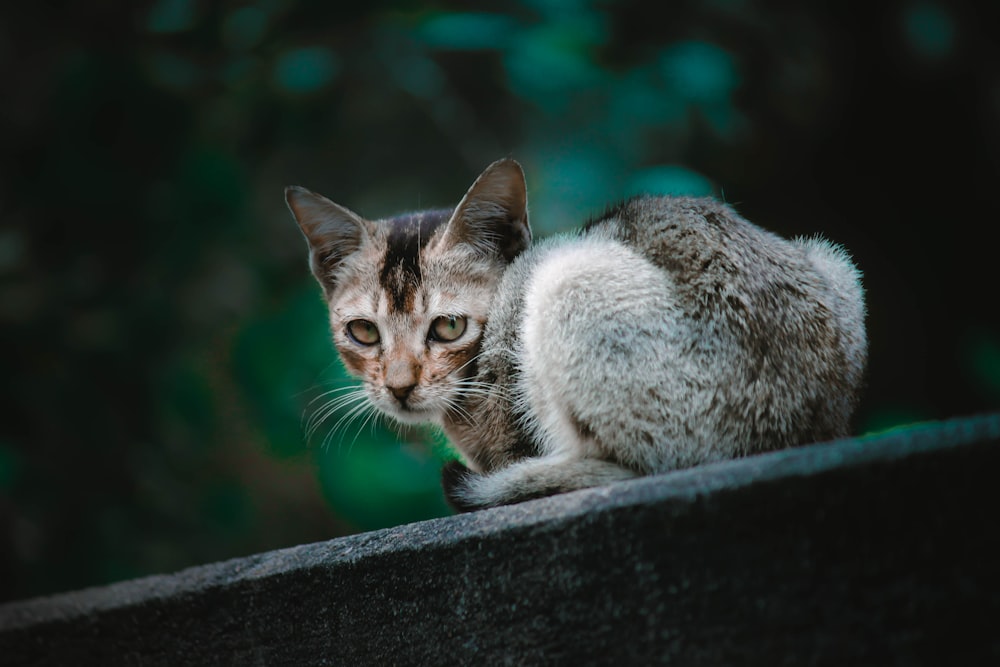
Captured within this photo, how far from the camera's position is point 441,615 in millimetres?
1238

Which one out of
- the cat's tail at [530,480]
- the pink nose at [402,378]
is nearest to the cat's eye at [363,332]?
the pink nose at [402,378]

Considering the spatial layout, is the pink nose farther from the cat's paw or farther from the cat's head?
the cat's paw

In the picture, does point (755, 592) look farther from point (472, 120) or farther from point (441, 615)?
point (472, 120)

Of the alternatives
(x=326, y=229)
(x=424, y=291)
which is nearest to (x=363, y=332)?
(x=424, y=291)

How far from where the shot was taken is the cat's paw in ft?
4.86

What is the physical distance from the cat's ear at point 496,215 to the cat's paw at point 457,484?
1.51ft

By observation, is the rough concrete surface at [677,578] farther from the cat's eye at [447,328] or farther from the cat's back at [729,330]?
the cat's eye at [447,328]

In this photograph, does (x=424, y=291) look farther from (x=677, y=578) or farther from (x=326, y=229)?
(x=677, y=578)

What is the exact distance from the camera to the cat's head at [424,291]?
1.64 metres

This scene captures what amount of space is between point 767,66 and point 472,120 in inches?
42.3

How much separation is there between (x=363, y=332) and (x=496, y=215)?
37 cm

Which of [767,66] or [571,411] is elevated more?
[767,66]

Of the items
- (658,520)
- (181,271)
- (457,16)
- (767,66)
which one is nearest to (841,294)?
(658,520)

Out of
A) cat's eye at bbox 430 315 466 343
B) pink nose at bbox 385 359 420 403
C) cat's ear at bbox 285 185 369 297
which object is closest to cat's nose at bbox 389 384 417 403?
pink nose at bbox 385 359 420 403
